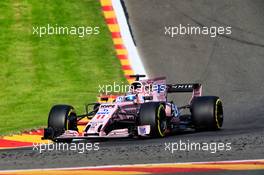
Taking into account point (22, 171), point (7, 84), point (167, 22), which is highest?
point (167, 22)

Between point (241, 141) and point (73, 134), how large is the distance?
10.5 ft

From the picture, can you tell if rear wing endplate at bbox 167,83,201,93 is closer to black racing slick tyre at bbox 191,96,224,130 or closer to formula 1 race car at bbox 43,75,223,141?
formula 1 race car at bbox 43,75,223,141

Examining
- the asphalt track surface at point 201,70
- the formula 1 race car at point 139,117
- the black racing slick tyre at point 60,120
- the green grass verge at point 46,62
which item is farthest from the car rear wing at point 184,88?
the green grass verge at point 46,62

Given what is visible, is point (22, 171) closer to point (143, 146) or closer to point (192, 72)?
point (143, 146)

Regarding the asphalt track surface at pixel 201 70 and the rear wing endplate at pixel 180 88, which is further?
the rear wing endplate at pixel 180 88

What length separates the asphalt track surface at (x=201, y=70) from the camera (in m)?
10.6

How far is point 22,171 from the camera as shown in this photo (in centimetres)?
955

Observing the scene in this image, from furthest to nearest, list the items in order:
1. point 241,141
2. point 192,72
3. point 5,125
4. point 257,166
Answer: point 192,72, point 5,125, point 241,141, point 257,166

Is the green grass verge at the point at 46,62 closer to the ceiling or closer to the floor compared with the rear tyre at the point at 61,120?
closer to the ceiling

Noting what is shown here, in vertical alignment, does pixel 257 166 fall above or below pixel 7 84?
below

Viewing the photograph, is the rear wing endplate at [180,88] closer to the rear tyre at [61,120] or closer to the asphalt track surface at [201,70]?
the asphalt track surface at [201,70]

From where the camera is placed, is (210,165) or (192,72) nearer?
(210,165)

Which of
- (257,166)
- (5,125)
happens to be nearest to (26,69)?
(5,125)

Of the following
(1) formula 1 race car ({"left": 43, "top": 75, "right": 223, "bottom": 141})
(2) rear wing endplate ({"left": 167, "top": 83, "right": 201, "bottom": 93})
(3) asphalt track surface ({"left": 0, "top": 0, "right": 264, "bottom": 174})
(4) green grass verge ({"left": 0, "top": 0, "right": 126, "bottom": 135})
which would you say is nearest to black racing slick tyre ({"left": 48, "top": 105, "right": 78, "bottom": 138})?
(1) formula 1 race car ({"left": 43, "top": 75, "right": 223, "bottom": 141})
